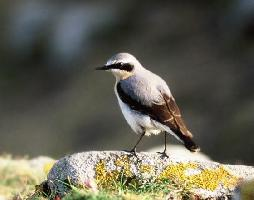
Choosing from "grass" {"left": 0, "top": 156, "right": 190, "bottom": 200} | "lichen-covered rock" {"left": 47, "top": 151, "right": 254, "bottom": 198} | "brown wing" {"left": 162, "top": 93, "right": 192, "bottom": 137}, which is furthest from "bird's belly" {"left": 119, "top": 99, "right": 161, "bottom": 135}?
"grass" {"left": 0, "top": 156, "right": 190, "bottom": 200}

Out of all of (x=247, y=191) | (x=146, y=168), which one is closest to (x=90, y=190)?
Result: (x=146, y=168)

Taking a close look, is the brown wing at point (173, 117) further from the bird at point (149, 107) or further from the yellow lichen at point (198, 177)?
the yellow lichen at point (198, 177)

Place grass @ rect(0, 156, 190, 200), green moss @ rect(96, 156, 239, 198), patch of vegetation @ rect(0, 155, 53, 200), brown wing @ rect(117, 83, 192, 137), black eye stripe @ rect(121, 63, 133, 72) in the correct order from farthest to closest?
1. patch of vegetation @ rect(0, 155, 53, 200)
2. black eye stripe @ rect(121, 63, 133, 72)
3. brown wing @ rect(117, 83, 192, 137)
4. green moss @ rect(96, 156, 239, 198)
5. grass @ rect(0, 156, 190, 200)

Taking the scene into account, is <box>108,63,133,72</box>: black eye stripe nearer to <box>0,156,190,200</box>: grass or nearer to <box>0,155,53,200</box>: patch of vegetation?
<box>0,156,190,200</box>: grass

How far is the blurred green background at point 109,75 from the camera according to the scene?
35844 millimetres

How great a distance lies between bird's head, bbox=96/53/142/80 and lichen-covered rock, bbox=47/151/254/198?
3.65 feet

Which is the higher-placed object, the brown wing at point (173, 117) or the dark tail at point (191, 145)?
the brown wing at point (173, 117)

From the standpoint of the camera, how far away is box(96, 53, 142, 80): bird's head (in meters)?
13.1

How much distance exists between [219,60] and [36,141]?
8252mm

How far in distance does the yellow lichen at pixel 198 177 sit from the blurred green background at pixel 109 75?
15.3m

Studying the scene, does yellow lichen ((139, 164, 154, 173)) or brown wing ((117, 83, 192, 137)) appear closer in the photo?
yellow lichen ((139, 164, 154, 173))

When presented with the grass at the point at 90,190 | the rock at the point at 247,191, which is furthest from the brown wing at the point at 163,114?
the rock at the point at 247,191

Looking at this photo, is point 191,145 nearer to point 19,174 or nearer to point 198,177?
point 198,177

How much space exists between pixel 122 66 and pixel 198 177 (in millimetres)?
1860
